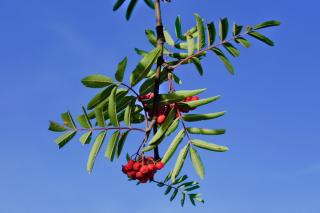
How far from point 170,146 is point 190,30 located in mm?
821

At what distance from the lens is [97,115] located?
2.17 m

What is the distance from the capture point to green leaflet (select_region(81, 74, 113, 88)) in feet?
6.65

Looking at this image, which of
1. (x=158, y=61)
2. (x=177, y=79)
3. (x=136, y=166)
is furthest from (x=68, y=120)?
(x=177, y=79)

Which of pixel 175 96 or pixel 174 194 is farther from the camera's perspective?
pixel 174 194

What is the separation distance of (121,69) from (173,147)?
1.62 feet

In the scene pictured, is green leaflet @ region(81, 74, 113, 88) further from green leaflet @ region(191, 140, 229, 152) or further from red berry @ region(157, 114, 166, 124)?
green leaflet @ region(191, 140, 229, 152)

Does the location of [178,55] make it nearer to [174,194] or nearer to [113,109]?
[113,109]

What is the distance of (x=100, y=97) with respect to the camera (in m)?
2.11

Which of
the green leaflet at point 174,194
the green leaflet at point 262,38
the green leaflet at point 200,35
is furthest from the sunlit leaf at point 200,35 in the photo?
the green leaflet at point 174,194

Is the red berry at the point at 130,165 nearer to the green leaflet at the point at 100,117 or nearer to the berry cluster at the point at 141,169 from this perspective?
the berry cluster at the point at 141,169

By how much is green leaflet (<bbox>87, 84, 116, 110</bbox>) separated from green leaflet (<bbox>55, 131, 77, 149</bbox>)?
25 centimetres

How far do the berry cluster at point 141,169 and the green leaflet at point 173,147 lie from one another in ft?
0.24

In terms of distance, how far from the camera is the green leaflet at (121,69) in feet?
6.59

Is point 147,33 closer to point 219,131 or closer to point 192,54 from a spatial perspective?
point 192,54
